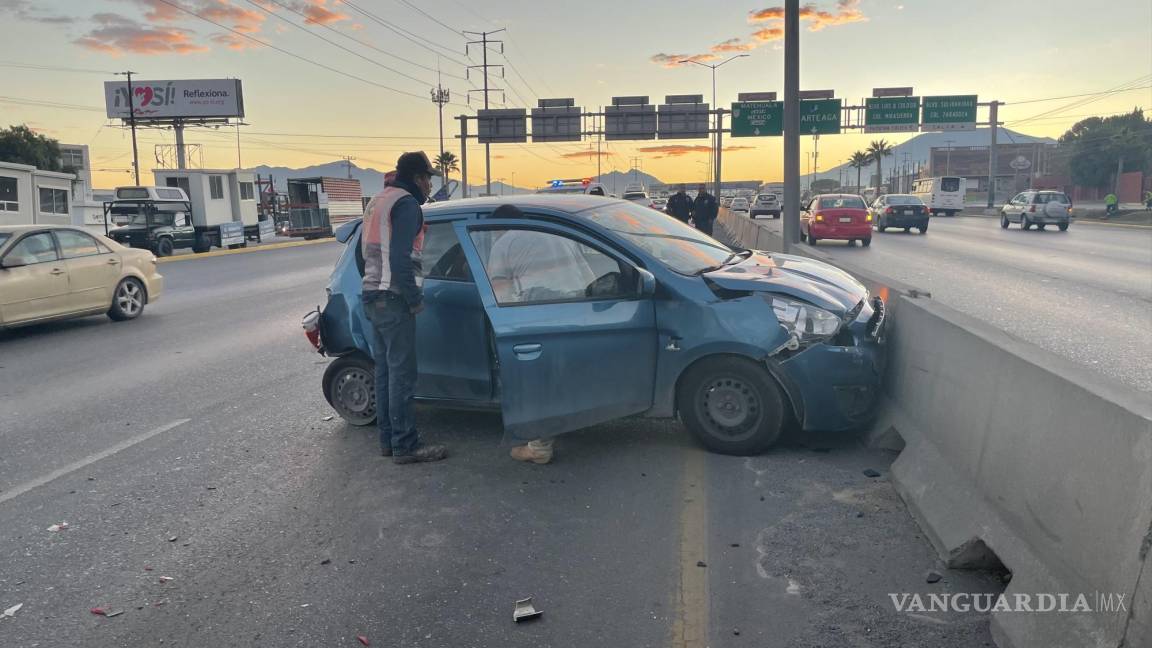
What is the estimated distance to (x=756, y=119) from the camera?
4153 cm

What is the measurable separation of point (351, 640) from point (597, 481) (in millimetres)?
2018

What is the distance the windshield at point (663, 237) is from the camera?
5.53 m

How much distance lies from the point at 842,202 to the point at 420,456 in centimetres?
2291

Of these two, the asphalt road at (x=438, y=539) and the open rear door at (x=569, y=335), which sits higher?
the open rear door at (x=569, y=335)

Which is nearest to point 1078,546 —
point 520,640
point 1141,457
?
point 1141,457

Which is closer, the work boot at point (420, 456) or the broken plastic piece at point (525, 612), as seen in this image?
the broken plastic piece at point (525, 612)

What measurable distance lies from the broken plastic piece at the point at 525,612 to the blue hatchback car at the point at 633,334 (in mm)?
1630

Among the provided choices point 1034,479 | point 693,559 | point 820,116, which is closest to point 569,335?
point 693,559

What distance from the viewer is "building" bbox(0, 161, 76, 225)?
2197 cm

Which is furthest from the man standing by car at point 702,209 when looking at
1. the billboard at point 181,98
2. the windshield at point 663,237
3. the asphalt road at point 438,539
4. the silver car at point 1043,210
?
the billboard at point 181,98

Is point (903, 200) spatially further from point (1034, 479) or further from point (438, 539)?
point (438, 539)

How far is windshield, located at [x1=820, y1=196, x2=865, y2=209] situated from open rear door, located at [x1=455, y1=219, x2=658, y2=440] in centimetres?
2191

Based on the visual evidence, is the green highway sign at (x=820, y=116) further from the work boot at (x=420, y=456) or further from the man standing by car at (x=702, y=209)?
the work boot at (x=420, y=456)

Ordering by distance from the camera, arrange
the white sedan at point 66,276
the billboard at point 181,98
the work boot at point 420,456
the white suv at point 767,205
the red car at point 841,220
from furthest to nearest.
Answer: the billboard at point 181,98, the white suv at point 767,205, the red car at point 841,220, the white sedan at point 66,276, the work boot at point 420,456
